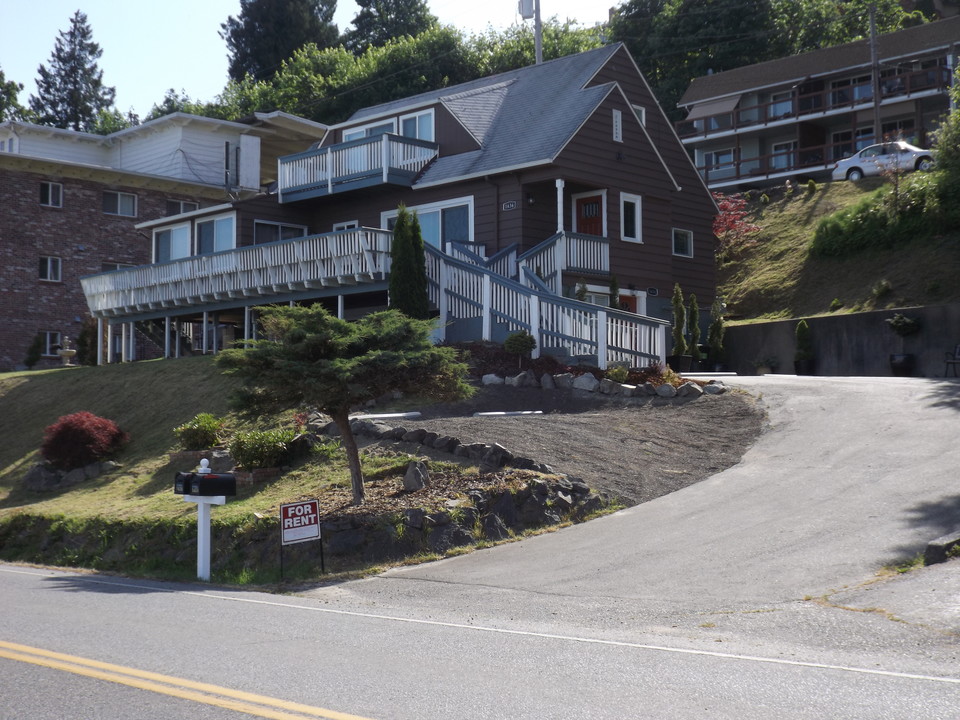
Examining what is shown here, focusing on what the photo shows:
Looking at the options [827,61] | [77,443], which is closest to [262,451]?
[77,443]

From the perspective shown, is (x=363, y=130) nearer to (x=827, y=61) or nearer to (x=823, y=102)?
(x=823, y=102)

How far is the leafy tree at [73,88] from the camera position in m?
89.1

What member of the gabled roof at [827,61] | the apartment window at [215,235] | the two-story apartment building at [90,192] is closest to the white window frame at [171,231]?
the apartment window at [215,235]

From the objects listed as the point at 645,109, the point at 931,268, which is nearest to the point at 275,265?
the point at 645,109

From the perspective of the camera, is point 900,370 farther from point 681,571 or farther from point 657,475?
point 681,571

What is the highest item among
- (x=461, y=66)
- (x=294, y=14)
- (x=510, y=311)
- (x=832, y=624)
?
(x=294, y=14)

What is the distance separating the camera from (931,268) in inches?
1307

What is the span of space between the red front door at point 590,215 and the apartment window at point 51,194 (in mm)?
21270

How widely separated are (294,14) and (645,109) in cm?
5451

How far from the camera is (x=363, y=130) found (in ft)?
116

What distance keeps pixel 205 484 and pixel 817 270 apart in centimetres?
2861

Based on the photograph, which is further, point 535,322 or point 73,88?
point 73,88

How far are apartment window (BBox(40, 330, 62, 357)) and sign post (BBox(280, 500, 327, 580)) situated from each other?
99.9ft

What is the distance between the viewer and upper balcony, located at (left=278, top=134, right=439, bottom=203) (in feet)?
104
